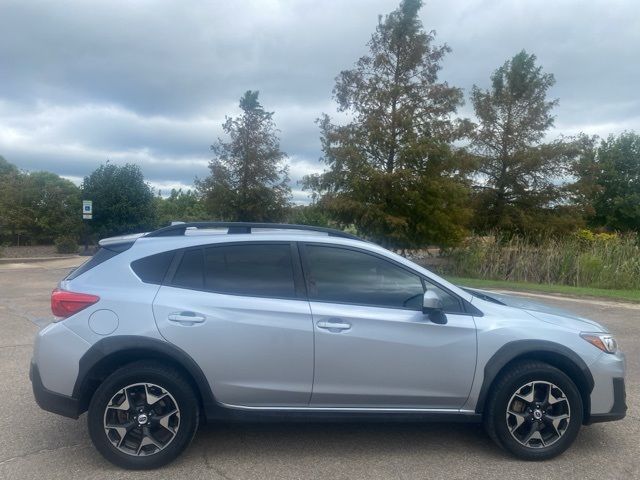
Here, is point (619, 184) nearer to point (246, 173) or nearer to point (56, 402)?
point (246, 173)

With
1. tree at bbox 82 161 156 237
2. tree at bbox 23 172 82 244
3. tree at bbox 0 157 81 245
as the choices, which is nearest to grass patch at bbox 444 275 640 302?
tree at bbox 82 161 156 237

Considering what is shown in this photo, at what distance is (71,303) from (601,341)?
12.9 feet

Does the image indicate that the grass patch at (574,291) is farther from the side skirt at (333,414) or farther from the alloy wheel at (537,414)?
the side skirt at (333,414)

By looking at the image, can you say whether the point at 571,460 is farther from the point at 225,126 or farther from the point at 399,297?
the point at 225,126

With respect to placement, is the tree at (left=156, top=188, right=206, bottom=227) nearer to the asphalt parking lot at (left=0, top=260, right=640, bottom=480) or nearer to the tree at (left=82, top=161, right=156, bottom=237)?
the tree at (left=82, top=161, right=156, bottom=237)

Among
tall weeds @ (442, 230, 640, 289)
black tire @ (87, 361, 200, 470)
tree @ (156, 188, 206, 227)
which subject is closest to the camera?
black tire @ (87, 361, 200, 470)

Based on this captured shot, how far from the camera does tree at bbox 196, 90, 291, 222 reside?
24.7m

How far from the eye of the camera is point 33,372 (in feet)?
13.1

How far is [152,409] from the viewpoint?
387cm

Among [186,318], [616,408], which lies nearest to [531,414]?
[616,408]

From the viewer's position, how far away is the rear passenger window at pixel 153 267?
13.4 ft

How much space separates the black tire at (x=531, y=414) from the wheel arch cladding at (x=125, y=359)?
2.06m

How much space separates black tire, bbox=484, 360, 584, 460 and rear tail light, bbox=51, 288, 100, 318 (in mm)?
2984

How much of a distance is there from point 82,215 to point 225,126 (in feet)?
26.8
